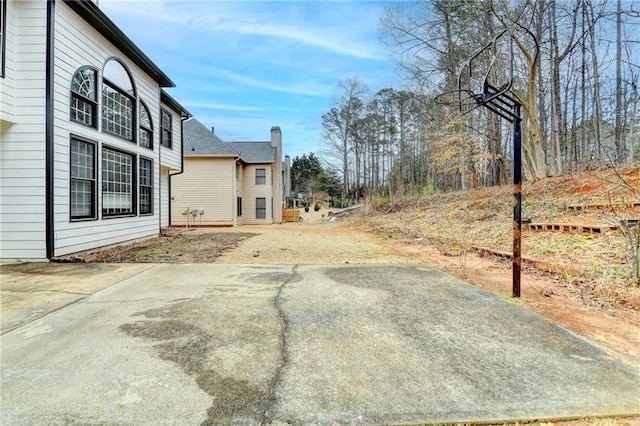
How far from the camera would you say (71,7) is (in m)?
6.29

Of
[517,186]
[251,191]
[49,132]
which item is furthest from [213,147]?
[517,186]

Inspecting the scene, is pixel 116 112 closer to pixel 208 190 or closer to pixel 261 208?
pixel 208 190

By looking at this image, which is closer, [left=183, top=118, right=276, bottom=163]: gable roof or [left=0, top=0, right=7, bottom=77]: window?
[left=0, top=0, right=7, bottom=77]: window

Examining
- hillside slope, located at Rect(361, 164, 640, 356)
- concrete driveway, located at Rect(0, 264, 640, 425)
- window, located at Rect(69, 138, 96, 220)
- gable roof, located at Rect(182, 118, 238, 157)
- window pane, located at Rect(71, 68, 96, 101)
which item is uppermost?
gable roof, located at Rect(182, 118, 238, 157)

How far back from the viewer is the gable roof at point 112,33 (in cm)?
638

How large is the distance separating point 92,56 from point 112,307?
6463mm

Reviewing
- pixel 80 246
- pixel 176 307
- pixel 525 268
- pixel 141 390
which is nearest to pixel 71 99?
pixel 80 246

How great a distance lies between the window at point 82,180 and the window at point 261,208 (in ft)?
46.2

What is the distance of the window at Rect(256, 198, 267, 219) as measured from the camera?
21.2m

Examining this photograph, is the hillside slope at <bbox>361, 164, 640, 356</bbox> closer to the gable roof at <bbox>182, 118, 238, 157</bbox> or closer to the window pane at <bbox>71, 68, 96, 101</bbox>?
the window pane at <bbox>71, 68, 96, 101</bbox>

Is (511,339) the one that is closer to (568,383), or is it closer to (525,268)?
(568,383)

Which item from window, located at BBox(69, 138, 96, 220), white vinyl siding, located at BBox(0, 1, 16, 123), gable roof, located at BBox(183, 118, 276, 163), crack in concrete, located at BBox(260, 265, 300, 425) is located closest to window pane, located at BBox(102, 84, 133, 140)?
window, located at BBox(69, 138, 96, 220)

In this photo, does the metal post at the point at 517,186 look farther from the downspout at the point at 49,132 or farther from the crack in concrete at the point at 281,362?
the downspout at the point at 49,132

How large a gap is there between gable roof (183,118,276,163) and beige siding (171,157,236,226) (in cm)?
49
